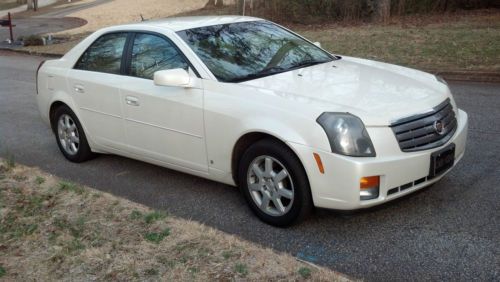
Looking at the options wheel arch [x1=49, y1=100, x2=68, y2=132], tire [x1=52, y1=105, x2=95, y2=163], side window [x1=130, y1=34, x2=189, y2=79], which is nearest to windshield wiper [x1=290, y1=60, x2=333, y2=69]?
side window [x1=130, y1=34, x2=189, y2=79]

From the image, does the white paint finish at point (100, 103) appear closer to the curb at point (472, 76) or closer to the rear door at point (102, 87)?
Answer: the rear door at point (102, 87)

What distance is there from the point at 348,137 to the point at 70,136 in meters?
3.62

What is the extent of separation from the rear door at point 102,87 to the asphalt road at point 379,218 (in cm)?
47

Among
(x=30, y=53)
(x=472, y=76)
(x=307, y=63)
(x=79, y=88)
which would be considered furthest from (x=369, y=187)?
(x=30, y=53)

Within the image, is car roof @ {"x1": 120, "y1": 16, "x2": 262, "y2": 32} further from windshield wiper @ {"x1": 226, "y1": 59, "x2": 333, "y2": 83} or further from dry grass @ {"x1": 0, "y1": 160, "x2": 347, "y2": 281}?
dry grass @ {"x1": 0, "y1": 160, "x2": 347, "y2": 281}

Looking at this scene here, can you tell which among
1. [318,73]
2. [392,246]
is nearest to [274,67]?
[318,73]

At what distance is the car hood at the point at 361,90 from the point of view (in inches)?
166

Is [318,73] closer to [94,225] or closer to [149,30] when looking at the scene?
[149,30]

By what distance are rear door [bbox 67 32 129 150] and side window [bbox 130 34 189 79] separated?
176mm

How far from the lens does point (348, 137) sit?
403 cm

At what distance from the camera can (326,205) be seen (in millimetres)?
4168

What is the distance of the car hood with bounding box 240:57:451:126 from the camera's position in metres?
4.21

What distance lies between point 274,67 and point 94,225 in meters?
1.97

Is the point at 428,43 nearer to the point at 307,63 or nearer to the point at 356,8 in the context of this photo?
the point at 356,8
